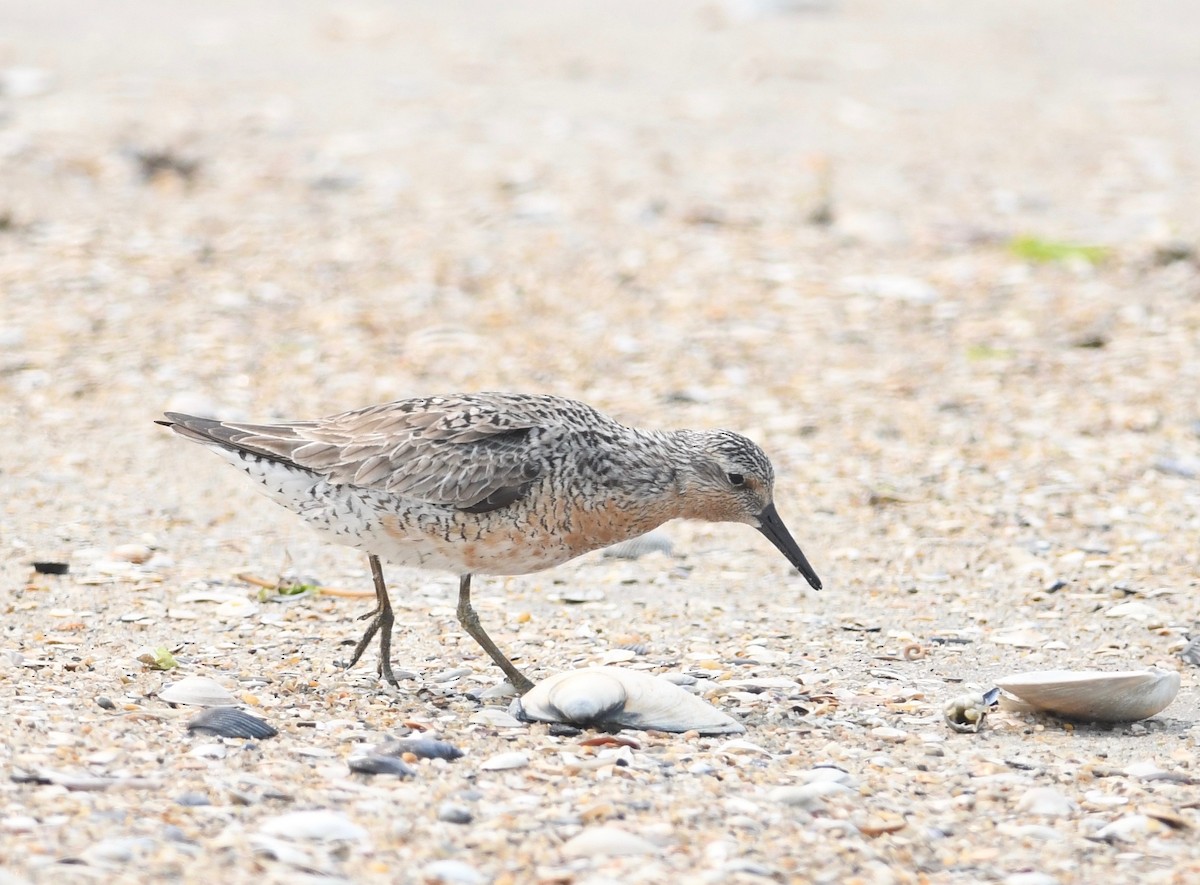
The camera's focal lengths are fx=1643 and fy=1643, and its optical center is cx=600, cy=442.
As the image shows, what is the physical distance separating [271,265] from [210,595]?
446cm

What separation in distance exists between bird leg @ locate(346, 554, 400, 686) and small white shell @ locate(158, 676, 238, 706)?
621 millimetres

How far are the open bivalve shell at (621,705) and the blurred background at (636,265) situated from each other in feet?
6.42

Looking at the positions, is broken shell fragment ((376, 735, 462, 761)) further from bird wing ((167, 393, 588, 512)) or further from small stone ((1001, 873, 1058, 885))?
small stone ((1001, 873, 1058, 885))

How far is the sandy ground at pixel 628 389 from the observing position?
15.2 feet

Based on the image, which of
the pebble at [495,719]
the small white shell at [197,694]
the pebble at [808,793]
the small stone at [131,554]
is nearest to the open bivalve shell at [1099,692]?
the pebble at [808,793]

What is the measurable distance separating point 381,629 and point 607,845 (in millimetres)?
1845

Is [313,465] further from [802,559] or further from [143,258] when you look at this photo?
[143,258]

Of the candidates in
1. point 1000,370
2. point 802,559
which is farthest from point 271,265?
point 802,559

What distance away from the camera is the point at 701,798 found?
15.5 feet

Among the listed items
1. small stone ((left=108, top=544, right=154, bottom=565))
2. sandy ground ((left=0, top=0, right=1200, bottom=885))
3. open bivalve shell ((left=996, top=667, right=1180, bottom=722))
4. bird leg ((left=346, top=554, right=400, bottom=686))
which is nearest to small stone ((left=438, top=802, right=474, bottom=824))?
sandy ground ((left=0, top=0, right=1200, bottom=885))

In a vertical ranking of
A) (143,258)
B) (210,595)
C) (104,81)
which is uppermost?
(104,81)

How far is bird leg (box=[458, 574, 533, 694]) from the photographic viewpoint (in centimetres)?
576

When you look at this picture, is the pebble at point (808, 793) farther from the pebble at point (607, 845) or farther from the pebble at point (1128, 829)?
the pebble at point (1128, 829)

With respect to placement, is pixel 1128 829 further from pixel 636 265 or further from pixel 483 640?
pixel 636 265
